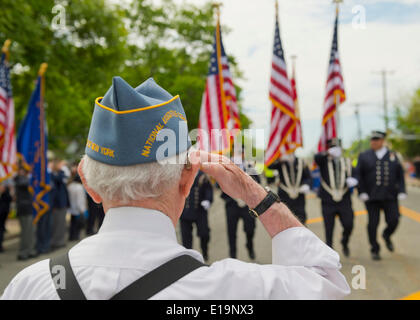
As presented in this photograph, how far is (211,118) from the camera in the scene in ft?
28.7

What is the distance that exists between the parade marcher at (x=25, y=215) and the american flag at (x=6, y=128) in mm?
312

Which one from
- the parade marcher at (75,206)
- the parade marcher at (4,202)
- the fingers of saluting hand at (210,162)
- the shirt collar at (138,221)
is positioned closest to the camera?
the shirt collar at (138,221)

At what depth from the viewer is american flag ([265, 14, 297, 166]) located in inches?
316

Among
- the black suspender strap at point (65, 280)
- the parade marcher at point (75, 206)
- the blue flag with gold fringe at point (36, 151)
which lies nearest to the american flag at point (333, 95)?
the blue flag with gold fringe at point (36, 151)

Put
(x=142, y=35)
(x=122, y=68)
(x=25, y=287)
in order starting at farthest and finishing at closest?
(x=142, y=35), (x=122, y=68), (x=25, y=287)

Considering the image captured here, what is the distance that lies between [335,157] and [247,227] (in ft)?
6.73

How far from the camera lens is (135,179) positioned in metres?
1.24

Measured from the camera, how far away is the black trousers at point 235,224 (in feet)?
24.6

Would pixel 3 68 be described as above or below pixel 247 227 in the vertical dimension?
above

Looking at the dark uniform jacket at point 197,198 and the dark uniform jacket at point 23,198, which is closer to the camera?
the dark uniform jacket at point 197,198

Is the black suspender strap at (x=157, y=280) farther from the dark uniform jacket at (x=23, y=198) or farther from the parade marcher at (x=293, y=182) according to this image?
the dark uniform jacket at (x=23, y=198)
